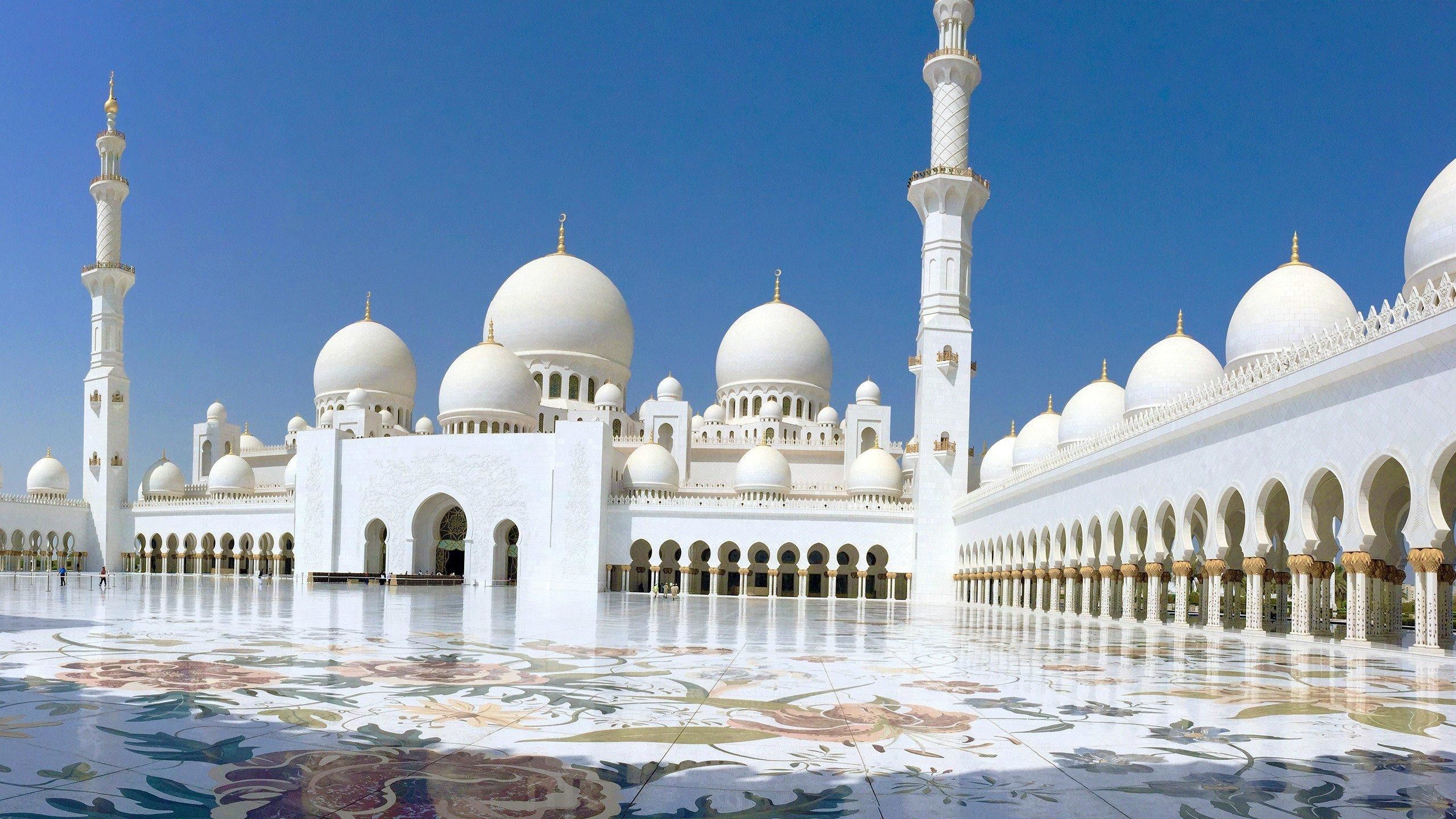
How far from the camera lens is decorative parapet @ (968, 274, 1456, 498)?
35.0ft

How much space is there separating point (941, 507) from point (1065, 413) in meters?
4.27

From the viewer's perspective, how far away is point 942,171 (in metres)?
26.8

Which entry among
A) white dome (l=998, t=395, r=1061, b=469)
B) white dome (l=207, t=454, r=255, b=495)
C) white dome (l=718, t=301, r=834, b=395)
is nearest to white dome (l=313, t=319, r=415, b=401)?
white dome (l=207, t=454, r=255, b=495)

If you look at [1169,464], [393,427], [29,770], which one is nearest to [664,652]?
[29,770]

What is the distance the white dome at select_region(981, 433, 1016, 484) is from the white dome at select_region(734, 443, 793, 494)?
523cm

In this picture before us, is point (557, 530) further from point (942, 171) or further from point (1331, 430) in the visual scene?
point (1331, 430)

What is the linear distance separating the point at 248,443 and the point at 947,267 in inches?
1018

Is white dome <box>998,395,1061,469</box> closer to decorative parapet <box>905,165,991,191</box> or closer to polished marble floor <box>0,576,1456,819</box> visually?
decorative parapet <box>905,165,991,191</box>

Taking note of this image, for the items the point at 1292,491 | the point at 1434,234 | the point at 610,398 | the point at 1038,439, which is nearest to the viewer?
the point at 1292,491

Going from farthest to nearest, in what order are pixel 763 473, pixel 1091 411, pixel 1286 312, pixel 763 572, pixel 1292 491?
pixel 763 572, pixel 763 473, pixel 1091 411, pixel 1286 312, pixel 1292 491

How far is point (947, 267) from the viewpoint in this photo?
27.1 metres

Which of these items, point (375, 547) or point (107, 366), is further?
point (107, 366)

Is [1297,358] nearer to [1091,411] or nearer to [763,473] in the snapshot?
[1091,411]

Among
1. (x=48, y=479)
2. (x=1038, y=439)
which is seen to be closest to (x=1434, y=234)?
(x=1038, y=439)
